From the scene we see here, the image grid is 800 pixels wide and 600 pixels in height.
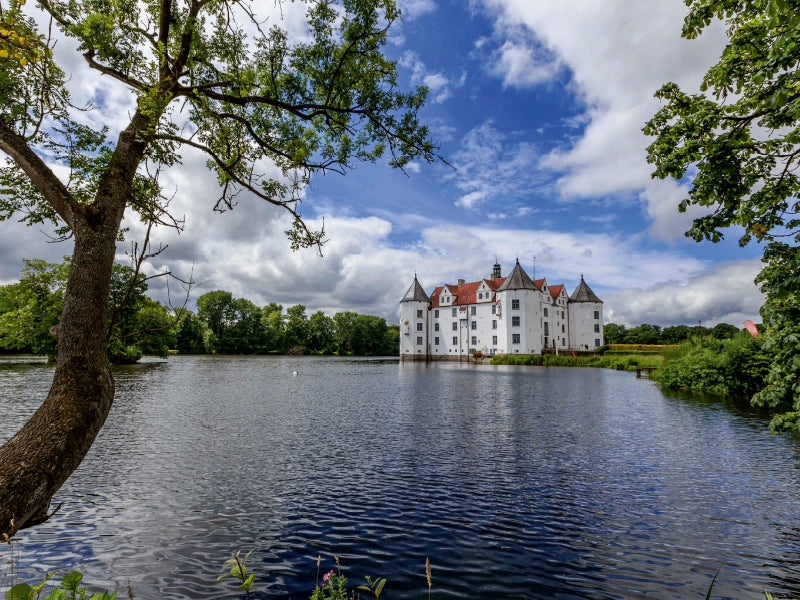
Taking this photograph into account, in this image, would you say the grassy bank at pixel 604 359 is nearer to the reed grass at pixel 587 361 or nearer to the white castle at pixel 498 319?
the reed grass at pixel 587 361

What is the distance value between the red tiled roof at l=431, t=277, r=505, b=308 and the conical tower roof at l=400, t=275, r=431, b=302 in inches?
91.8

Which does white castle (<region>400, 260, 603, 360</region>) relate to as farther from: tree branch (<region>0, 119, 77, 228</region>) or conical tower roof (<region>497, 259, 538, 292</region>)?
tree branch (<region>0, 119, 77, 228</region>)

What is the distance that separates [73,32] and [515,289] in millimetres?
67270

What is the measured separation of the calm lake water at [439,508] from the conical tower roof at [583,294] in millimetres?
60059

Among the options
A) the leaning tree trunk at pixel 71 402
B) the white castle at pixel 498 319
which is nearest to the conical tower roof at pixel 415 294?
the white castle at pixel 498 319

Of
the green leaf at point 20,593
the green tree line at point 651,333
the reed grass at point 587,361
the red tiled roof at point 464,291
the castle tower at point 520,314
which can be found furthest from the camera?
the green tree line at point 651,333

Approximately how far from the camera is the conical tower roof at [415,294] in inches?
3216

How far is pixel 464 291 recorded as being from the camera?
263 feet

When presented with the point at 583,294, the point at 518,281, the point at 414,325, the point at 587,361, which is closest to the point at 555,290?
the point at 583,294

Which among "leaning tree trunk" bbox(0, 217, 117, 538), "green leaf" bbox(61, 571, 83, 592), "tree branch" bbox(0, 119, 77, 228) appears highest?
"tree branch" bbox(0, 119, 77, 228)

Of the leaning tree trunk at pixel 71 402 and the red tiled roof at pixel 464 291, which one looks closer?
the leaning tree trunk at pixel 71 402

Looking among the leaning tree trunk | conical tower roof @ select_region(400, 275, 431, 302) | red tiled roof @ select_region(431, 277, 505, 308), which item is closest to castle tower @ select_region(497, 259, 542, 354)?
red tiled roof @ select_region(431, 277, 505, 308)

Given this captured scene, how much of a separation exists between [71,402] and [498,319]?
229 feet

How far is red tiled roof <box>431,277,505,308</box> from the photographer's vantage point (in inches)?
2991
